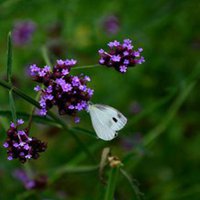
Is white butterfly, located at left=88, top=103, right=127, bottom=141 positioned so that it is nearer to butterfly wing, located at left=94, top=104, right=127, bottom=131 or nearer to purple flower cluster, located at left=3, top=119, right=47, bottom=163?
butterfly wing, located at left=94, top=104, right=127, bottom=131

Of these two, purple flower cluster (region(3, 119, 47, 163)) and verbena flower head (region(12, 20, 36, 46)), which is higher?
verbena flower head (region(12, 20, 36, 46))

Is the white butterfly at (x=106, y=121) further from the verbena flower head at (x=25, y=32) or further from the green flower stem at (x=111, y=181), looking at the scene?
the verbena flower head at (x=25, y=32)

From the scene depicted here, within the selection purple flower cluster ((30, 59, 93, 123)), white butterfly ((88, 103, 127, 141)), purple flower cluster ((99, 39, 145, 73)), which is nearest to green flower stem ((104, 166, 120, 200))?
white butterfly ((88, 103, 127, 141))

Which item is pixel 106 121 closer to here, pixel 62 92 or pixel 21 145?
pixel 62 92

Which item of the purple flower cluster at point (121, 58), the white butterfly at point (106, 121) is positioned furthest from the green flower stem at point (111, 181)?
the purple flower cluster at point (121, 58)

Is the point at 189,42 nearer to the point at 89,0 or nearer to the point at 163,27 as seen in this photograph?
the point at 163,27

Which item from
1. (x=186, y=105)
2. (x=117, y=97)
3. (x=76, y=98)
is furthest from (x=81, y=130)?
(x=186, y=105)
